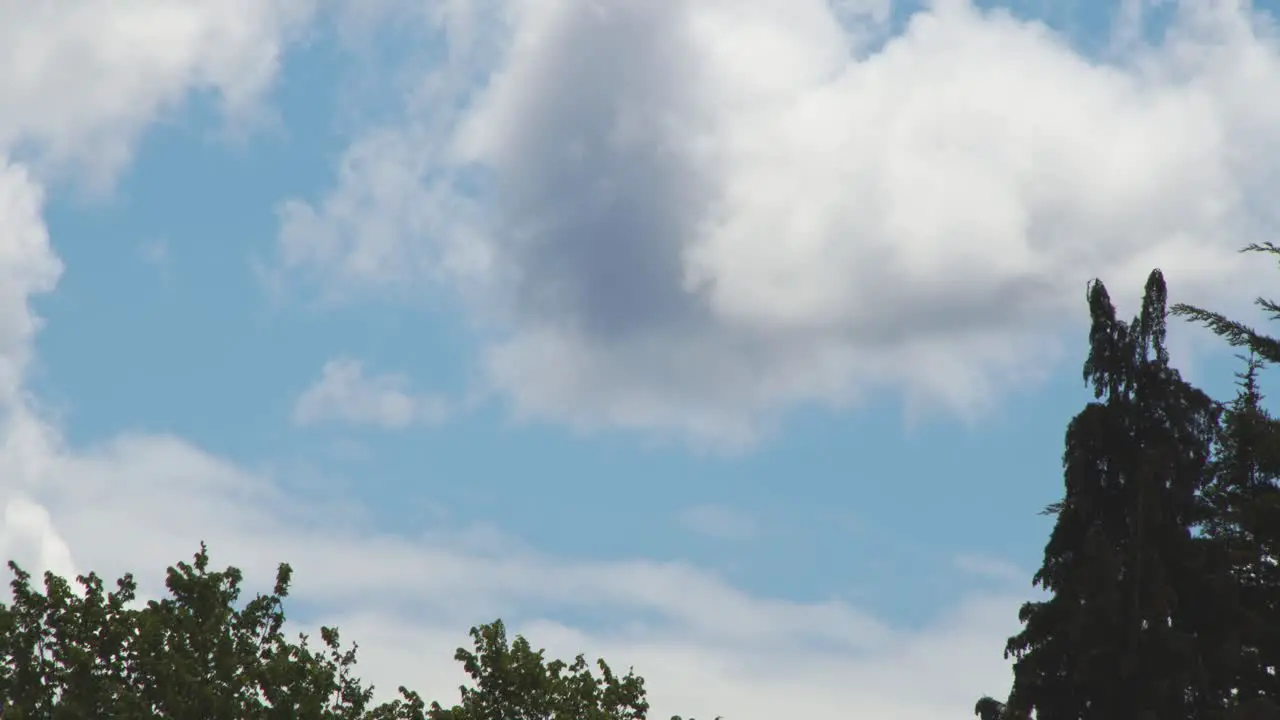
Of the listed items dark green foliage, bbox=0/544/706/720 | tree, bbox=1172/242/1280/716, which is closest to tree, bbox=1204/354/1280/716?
tree, bbox=1172/242/1280/716

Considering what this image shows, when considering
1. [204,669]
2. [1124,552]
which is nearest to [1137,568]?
[1124,552]

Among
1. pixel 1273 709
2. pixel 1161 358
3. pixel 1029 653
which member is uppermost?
pixel 1161 358

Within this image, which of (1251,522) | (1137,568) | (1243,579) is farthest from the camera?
(1243,579)

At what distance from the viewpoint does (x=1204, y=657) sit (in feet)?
95.5

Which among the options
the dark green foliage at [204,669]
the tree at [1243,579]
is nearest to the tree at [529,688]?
the dark green foliage at [204,669]

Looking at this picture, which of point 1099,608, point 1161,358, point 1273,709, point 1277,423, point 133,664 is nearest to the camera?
point 1277,423

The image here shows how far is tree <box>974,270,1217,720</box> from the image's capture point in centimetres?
2828

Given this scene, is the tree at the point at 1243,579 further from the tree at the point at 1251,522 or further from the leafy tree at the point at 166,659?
the leafy tree at the point at 166,659

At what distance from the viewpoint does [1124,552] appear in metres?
29.3

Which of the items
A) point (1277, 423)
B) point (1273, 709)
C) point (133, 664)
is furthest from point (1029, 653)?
point (133, 664)

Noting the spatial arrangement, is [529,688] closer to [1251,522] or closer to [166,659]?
[166,659]

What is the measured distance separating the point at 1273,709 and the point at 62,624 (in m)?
26.1

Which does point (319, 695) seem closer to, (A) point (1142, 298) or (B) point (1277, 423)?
(A) point (1142, 298)

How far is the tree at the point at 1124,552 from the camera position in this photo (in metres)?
28.3
